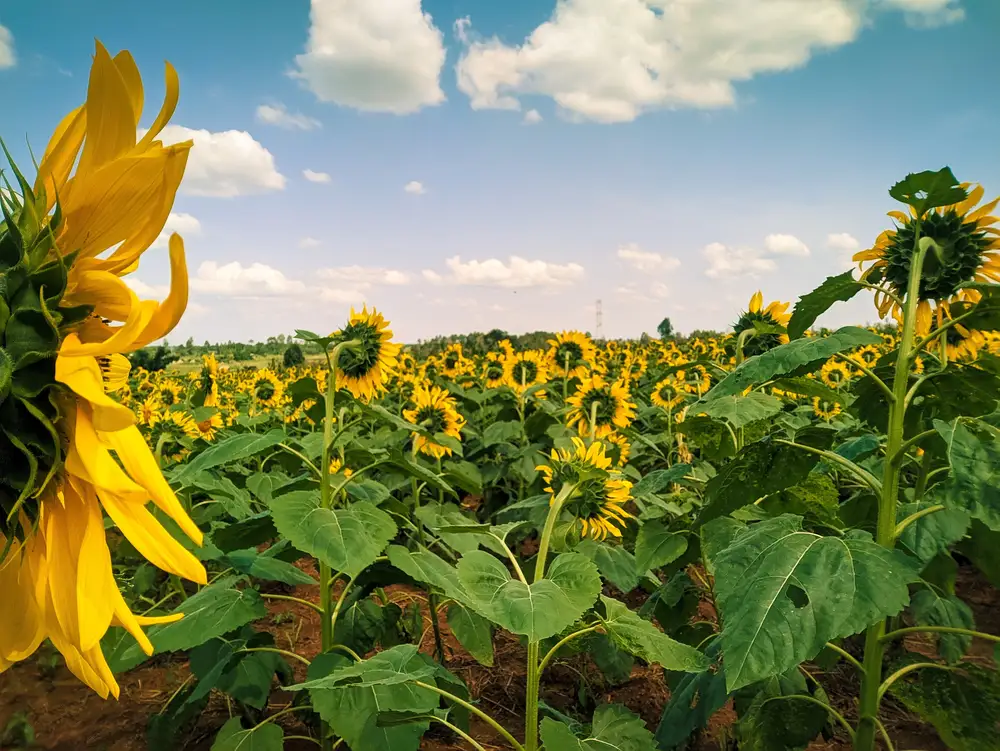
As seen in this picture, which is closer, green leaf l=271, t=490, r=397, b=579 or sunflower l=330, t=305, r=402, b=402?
green leaf l=271, t=490, r=397, b=579

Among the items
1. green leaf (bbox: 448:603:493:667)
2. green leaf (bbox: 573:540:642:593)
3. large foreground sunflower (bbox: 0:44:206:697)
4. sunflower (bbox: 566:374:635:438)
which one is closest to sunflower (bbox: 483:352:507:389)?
sunflower (bbox: 566:374:635:438)

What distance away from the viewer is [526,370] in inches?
229

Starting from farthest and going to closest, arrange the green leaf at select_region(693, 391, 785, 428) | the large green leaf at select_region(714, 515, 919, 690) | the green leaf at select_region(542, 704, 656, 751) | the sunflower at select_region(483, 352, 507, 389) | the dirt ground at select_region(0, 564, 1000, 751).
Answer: the sunflower at select_region(483, 352, 507, 389)
the dirt ground at select_region(0, 564, 1000, 751)
the green leaf at select_region(693, 391, 785, 428)
the green leaf at select_region(542, 704, 656, 751)
the large green leaf at select_region(714, 515, 919, 690)

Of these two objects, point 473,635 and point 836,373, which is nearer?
point 473,635

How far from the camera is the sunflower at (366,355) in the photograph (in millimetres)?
3229

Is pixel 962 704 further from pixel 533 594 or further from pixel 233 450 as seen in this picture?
pixel 233 450

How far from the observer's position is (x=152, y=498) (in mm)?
583

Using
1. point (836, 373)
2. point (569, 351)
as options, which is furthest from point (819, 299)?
point (836, 373)

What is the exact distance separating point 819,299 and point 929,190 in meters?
0.34

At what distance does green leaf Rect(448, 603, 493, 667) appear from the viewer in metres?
2.21

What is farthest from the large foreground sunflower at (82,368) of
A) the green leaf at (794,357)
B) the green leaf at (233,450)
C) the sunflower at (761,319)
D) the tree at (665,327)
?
the tree at (665,327)

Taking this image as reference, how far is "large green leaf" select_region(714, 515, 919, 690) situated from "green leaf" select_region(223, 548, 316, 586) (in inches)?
44.4

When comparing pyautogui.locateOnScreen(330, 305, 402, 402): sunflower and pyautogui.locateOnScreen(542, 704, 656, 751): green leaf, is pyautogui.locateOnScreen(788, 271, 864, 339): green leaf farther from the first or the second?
pyautogui.locateOnScreen(330, 305, 402, 402): sunflower

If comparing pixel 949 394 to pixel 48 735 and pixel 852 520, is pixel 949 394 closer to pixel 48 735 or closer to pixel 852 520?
pixel 852 520
